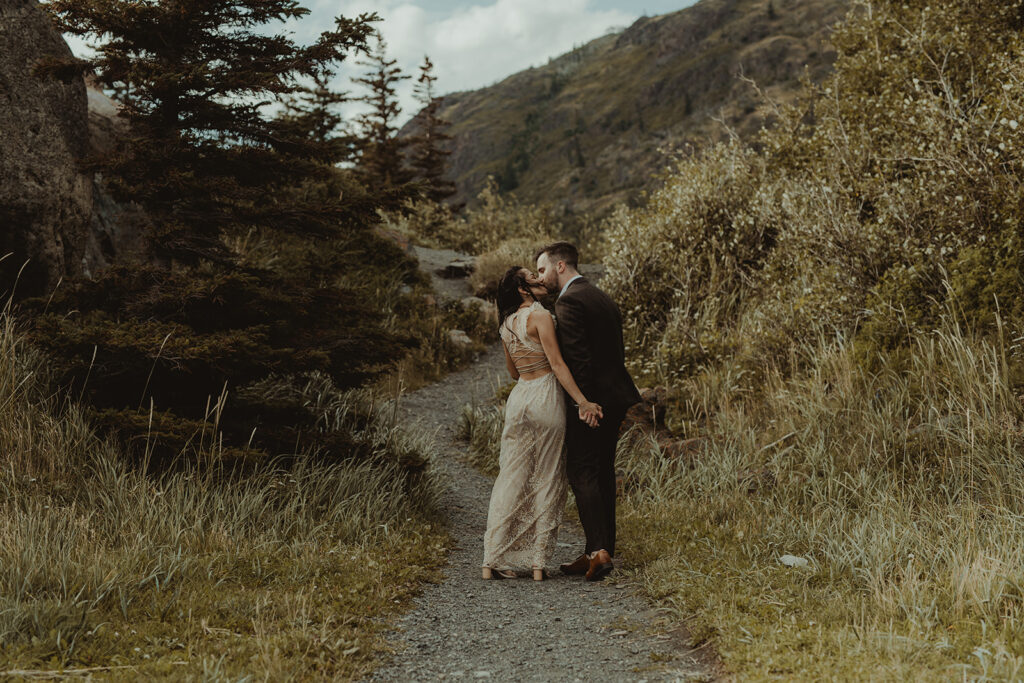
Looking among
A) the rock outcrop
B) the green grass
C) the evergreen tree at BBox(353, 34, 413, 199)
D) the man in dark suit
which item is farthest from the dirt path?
the evergreen tree at BBox(353, 34, 413, 199)

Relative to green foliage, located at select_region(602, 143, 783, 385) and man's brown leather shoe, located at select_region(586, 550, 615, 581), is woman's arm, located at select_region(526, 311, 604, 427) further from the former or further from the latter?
green foliage, located at select_region(602, 143, 783, 385)

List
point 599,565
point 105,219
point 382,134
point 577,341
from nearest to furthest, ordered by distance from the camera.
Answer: point 599,565 → point 577,341 → point 105,219 → point 382,134

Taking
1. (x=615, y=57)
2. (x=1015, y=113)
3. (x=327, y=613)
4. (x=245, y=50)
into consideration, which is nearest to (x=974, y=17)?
(x=1015, y=113)

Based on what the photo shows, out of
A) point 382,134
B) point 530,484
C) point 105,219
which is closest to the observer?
point 530,484

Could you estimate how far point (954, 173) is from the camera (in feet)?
23.1

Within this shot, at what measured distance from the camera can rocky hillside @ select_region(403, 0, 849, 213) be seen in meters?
94.1

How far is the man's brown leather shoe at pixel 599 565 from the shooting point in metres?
5.03

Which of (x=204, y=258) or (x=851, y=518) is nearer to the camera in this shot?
(x=851, y=518)

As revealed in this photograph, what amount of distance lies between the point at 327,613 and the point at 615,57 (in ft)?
592

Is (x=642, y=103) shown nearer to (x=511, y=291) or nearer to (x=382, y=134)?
(x=382, y=134)

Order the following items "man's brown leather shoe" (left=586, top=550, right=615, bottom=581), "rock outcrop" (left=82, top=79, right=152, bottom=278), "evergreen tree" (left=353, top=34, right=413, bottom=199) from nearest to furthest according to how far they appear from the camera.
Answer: "man's brown leather shoe" (left=586, top=550, right=615, bottom=581)
"rock outcrop" (left=82, top=79, right=152, bottom=278)
"evergreen tree" (left=353, top=34, right=413, bottom=199)

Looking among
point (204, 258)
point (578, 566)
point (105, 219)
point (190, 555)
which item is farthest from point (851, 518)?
point (105, 219)

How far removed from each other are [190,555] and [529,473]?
223 centimetres

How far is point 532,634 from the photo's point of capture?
4.12m
